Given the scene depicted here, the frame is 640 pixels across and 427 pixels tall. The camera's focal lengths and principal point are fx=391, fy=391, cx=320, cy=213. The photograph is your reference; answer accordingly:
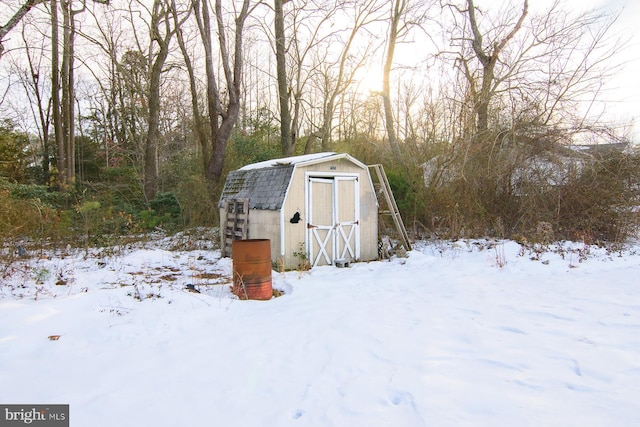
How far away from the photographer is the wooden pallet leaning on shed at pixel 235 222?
9.41 meters

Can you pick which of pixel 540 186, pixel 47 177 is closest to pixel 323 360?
pixel 540 186

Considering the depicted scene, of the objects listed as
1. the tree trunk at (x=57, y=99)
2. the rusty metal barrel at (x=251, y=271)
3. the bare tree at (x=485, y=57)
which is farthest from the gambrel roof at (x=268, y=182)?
the tree trunk at (x=57, y=99)

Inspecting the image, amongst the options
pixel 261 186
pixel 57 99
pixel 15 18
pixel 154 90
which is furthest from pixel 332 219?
pixel 57 99

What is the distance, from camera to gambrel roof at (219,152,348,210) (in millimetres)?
8570

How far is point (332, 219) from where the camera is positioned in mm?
9180

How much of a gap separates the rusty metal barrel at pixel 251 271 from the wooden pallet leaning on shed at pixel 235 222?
9.77 feet

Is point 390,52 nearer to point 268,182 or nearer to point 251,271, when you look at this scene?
point 268,182

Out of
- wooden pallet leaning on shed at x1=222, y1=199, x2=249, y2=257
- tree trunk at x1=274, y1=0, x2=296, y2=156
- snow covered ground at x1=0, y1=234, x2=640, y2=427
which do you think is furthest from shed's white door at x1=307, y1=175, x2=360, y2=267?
tree trunk at x1=274, y1=0, x2=296, y2=156

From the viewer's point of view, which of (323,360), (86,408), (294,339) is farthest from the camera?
(294,339)

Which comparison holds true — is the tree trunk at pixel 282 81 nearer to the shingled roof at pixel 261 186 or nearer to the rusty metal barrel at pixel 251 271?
the shingled roof at pixel 261 186

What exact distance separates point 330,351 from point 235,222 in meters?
6.32

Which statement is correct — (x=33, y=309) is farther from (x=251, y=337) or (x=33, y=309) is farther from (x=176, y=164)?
(x=176, y=164)

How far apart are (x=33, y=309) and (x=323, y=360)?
3620 mm

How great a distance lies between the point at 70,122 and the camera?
695 inches
